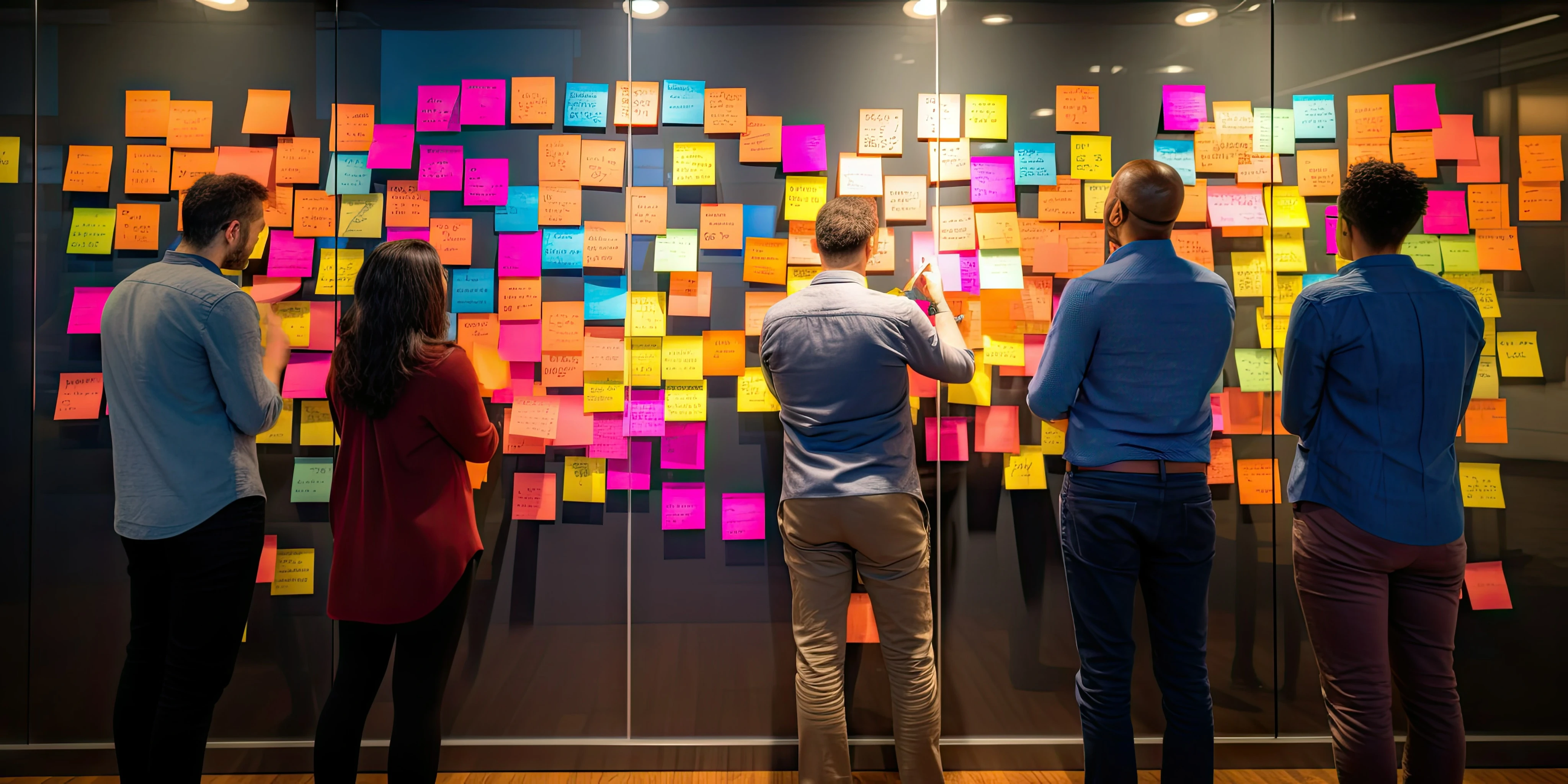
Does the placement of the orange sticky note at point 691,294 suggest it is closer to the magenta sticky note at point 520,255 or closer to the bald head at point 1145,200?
the magenta sticky note at point 520,255

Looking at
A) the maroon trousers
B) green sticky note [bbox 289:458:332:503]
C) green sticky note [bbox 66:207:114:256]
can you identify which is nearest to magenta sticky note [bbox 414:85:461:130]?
green sticky note [bbox 66:207:114:256]

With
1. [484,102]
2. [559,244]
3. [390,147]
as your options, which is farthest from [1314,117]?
[390,147]

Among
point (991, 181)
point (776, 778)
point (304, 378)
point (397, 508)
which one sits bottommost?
point (776, 778)

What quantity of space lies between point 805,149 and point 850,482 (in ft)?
3.85

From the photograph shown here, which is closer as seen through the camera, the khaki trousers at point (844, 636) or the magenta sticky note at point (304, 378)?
the khaki trousers at point (844, 636)

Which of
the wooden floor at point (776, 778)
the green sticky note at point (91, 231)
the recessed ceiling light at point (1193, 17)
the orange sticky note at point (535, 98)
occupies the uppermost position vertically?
the recessed ceiling light at point (1193, 17)

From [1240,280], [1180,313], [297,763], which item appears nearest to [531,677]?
[297,763]

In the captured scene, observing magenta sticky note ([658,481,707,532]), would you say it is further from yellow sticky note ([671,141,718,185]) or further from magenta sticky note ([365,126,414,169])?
magenta sticky note ([365,126,414,169])

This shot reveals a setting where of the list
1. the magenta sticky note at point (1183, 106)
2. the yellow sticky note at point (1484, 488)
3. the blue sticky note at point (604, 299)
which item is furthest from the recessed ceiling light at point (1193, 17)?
the blue sticky note at point (604, 299)

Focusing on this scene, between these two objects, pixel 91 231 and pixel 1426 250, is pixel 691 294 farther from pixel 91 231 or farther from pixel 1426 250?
pixel 1426 250

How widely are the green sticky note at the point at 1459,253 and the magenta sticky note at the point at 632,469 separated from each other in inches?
107

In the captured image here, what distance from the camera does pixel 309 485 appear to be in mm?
2332

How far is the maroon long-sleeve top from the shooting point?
4.83 ft

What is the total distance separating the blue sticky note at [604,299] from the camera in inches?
A: 92.2
